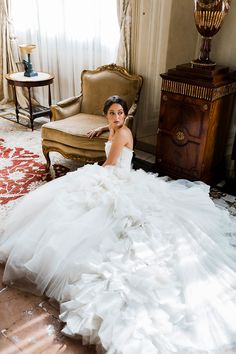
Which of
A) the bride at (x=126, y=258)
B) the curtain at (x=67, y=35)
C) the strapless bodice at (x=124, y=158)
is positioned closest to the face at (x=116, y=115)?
the bride at (x=126, y=258)

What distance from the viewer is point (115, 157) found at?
2.33 meters

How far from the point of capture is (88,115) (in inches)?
137

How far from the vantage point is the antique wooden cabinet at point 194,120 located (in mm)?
2613

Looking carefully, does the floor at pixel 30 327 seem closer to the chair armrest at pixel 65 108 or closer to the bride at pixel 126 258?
the bride at pixel 126 258

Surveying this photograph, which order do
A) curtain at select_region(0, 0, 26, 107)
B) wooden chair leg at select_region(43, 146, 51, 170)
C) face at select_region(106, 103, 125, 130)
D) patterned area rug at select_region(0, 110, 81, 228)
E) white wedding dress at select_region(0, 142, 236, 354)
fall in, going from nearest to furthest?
white wedding dress at select_region(0, 142, 236, 354)
face at select_region(106, 103, 125, 130)
patterned area rug at select_region(0, 110, 81, 228)
wooden chair leg at select_region(43, 146, 51, 170)
curtain at select_region(0, 0, 26, 107)

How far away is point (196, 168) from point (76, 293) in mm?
1559

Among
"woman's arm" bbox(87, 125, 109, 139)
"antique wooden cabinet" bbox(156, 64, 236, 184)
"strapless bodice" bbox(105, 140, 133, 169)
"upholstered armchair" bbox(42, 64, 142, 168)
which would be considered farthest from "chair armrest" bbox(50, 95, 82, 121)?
"strapless bodice" bbox(105, 140, 133, 169)

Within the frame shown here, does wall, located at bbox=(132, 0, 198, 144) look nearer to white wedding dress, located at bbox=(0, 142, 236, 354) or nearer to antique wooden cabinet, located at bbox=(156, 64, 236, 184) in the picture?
antique wooden cabinet, located at bbox=(156, 64, 236, 184)

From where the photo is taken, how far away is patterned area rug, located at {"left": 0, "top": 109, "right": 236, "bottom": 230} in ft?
9.46

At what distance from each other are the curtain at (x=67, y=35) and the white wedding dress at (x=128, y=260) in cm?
205

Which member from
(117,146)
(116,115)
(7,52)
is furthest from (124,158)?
(7,52)

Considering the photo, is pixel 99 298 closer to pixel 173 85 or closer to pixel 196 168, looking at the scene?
pixel 196 168

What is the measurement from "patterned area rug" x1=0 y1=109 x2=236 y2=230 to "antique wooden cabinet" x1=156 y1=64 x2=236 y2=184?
1.16 ft

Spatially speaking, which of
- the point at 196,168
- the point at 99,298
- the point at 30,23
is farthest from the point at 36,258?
the point at 30,23
